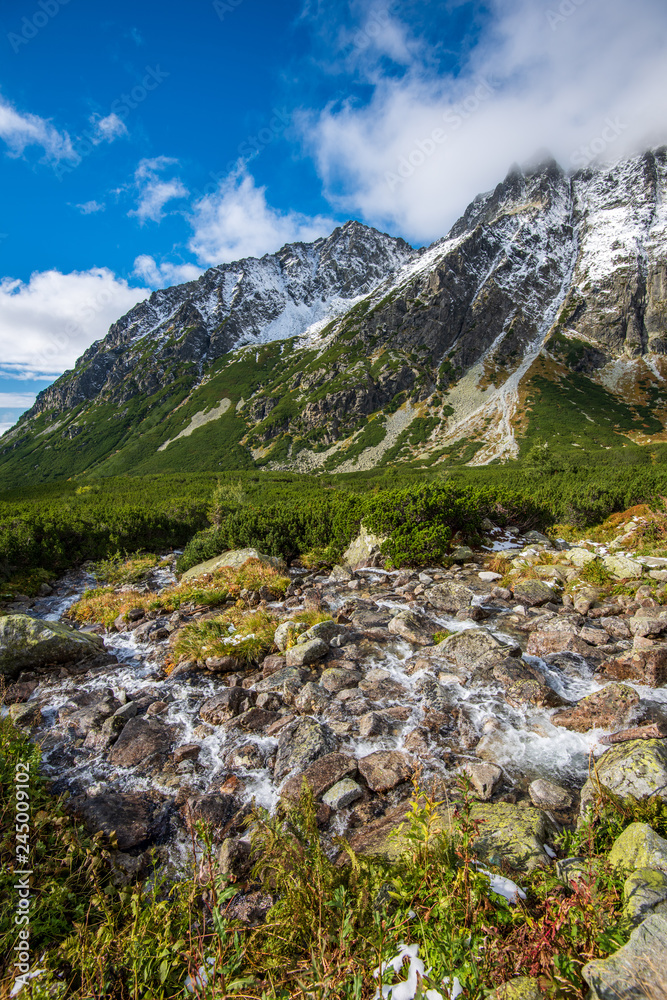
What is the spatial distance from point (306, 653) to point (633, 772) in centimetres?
537

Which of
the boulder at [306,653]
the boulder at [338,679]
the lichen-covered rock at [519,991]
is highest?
the lichen-covered rock at [519,991]

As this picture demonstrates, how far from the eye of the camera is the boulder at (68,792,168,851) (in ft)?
15.2

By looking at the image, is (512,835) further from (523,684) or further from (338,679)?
(338,679)

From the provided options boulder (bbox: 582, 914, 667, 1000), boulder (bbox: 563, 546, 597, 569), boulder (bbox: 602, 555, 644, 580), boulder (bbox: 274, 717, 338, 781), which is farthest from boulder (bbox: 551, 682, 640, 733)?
boulder (bbox: 563, 546, 597, 569)

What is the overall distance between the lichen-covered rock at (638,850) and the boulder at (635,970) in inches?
30.0

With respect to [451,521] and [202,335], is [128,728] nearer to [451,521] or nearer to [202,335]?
[451,521]

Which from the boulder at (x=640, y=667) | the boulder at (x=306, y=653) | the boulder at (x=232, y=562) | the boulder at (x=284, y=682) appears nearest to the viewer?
the boulder at (x=640, y=667)

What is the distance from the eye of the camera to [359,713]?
6.53 meters

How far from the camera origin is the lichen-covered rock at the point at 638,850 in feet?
10.7

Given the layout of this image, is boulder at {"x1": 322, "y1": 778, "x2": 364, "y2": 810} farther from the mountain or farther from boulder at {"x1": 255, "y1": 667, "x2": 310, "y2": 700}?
the mountain

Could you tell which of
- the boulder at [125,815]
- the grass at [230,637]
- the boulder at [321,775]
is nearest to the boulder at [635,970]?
the boulder at [321,775]

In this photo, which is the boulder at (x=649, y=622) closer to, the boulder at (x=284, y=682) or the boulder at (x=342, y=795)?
the boulder at (x=342, y=795)

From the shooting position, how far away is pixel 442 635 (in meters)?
8.94

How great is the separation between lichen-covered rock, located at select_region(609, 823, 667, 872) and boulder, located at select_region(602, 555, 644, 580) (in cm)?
891
